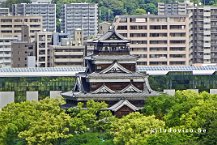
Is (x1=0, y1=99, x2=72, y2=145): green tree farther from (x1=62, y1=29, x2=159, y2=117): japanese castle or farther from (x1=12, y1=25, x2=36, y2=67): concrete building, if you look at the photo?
(x1=12, y1=25, x2=36, y2=67): concrete building

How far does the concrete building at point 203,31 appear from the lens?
185250 millimetres

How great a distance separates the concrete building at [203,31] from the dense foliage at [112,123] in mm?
66173

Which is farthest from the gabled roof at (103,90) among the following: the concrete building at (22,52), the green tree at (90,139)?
the concrete building at (22,52)

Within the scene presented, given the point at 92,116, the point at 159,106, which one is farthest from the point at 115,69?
the point at 159,106

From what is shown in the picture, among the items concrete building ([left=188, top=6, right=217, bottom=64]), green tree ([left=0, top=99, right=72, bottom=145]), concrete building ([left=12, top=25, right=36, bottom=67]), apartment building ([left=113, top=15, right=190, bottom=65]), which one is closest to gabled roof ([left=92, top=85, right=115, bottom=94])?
green tree ([left=0, top=99, right=72, bottom=145])

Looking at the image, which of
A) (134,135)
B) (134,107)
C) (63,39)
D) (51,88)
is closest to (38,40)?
(63,39)

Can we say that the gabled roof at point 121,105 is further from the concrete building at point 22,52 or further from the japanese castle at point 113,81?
the concrete building at point 22,52

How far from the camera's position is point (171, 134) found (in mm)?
98000

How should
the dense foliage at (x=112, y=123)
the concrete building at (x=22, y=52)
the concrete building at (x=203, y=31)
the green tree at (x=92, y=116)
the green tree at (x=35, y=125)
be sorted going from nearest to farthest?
the dense foliage at (x=112, y=123)
the green tree at (x=35, y=125)
the green tree at (x=92, y=116)
the concrete building at (x=22, y=52)
the concrete building at (x=203, y=31)

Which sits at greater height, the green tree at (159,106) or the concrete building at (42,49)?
the green tree at (159,106)

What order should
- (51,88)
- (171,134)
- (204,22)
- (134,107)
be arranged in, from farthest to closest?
(204,22)
(51,88)
(134,107)
(171,134)

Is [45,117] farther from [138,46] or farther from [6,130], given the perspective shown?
[138,46]

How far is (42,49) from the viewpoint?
179 m

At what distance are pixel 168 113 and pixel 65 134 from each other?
6957 mm
